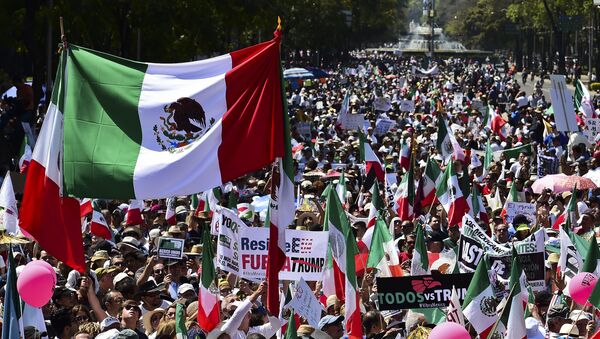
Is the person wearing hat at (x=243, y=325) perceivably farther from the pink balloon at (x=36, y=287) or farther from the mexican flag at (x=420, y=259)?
the mexican flag at (x=420, y=259)

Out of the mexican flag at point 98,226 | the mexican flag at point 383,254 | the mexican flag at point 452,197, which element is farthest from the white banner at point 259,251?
the mexican flag at point 452,197

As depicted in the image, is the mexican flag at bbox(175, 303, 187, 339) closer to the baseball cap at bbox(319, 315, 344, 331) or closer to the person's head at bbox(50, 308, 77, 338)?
the person's head at bbox(50, 308, 77, 338)

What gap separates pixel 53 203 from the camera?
985 centimetres

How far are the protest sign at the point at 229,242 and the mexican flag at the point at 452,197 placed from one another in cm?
626

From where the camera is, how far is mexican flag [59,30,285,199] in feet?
32.0

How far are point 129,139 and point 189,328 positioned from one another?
4.47 ft

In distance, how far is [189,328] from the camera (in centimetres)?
976

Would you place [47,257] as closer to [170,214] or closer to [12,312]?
[170,214]

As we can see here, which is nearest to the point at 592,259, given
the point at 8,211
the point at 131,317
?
the point at 131,317

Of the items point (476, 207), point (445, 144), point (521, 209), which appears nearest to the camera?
point (521, 209)

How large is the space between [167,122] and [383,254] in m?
3.84

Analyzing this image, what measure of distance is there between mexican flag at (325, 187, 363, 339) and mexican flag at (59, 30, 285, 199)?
56.5 inches

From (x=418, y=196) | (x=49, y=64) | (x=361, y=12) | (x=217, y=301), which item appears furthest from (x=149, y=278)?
(x=361, y=12)

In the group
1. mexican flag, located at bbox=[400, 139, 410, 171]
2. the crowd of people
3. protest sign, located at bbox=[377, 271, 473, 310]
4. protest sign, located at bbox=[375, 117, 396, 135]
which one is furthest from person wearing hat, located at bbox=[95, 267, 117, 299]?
protest sign, located at bbox=[375, 117, 396, 135]
